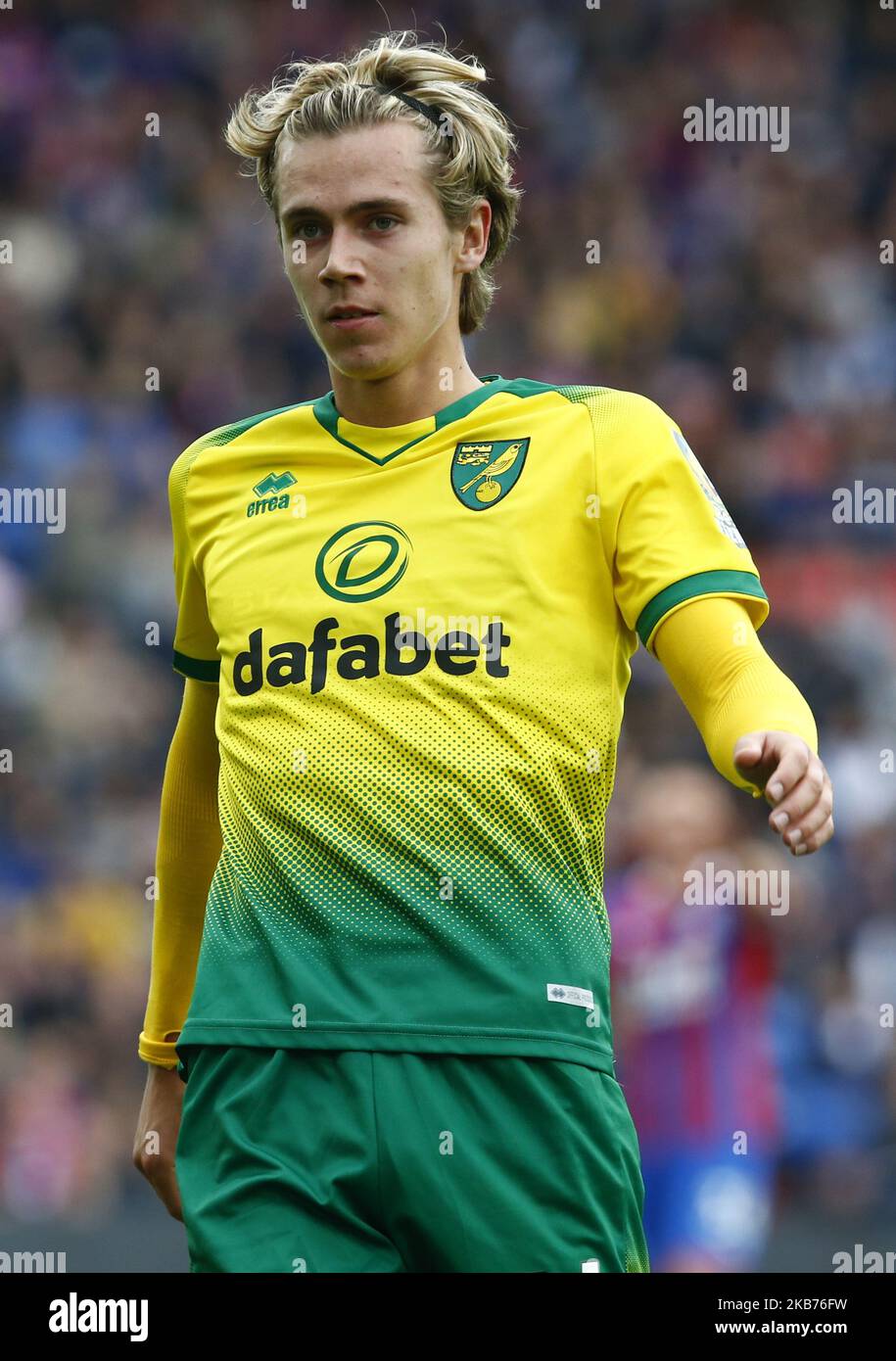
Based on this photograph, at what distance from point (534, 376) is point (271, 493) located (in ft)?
23.8

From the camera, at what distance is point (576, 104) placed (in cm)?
1221

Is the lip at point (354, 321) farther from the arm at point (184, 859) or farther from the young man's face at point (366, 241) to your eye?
the arm at point (184, 859)

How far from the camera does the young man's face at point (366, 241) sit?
3.18 m

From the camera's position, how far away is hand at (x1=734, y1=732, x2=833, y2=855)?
99.9 inches

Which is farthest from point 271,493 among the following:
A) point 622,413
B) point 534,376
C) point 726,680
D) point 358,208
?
point 534,376

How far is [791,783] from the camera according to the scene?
2582 mm

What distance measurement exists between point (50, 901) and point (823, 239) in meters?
6.07

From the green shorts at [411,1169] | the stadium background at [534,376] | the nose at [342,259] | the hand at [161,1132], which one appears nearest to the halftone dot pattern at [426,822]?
the green shorts at [411,1169]

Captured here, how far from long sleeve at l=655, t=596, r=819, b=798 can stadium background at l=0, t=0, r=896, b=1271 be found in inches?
148

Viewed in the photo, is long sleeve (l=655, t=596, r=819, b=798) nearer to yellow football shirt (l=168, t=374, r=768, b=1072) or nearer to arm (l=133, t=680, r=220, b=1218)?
yellow football shirt (l=168, t=374, r=768, b=1072)

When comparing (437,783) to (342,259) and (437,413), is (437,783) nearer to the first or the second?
(437,413)

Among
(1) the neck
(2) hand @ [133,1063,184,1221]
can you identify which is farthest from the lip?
(2) hand @ [133,1063,184,1221]

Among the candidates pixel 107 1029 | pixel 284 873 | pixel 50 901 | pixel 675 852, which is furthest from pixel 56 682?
pixel 284 873
